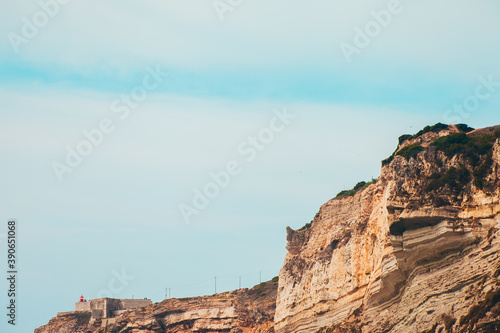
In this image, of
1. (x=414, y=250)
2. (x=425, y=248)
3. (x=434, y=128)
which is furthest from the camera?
(x=434, y=128)

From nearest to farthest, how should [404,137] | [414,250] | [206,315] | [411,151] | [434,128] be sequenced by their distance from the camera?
[414,250] < [411,151] < [434,128] < [404,137] < [206,315]

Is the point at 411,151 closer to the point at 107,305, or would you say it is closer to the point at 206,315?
the point at 206,315

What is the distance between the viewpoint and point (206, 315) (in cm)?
10000

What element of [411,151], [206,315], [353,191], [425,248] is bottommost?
[425,248]

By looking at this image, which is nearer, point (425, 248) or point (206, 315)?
point (425, 248)

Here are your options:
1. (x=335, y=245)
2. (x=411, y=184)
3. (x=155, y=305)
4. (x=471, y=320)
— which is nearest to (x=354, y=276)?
(x=335, y=245)

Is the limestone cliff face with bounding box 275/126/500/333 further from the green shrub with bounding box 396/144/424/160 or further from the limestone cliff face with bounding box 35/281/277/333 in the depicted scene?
the limestone cliff face with bounding box 35/281/277/333

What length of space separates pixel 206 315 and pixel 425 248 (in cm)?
4873

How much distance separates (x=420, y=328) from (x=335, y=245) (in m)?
22.4

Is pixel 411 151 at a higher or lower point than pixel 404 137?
lower

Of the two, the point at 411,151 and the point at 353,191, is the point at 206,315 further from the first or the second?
the point at 411,151

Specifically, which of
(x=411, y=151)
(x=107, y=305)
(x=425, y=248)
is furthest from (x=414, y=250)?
(x=107, y=305)

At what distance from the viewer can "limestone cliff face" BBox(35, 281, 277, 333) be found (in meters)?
94.4

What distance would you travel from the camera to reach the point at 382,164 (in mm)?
66375
